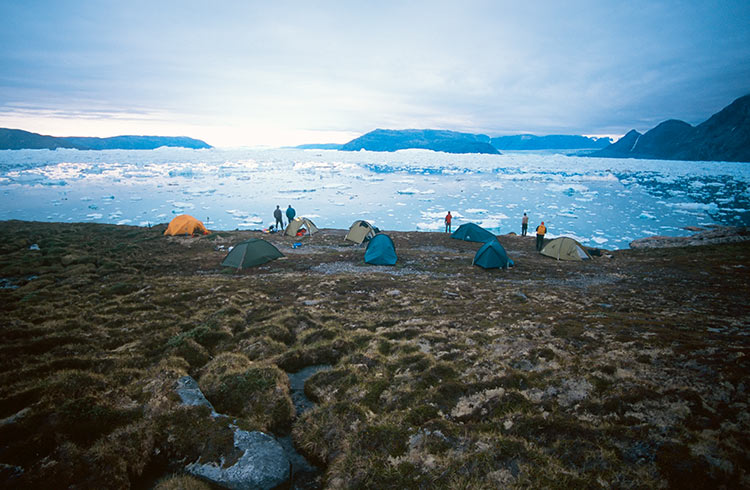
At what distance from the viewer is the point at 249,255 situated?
1931cm

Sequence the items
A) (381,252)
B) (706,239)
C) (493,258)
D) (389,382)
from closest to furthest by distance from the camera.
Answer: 1. (389,382)
2. (493,258)
3. (381,252)
4. (706,239)

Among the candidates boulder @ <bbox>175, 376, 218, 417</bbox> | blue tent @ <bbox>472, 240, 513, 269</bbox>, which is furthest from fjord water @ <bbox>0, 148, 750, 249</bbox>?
boulder @ <bbox>175, 376, 218, 417</bbox>

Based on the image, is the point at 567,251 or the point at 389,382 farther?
the point at 567,251

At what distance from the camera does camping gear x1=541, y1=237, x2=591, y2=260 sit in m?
21.7

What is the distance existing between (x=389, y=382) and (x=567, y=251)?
2000cm

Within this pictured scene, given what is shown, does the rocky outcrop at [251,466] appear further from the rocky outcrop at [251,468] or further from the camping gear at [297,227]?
the camping gear at [297,227]

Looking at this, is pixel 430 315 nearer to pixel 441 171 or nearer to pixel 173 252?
pixel 173 252

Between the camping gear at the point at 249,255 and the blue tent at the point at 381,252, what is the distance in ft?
20.6

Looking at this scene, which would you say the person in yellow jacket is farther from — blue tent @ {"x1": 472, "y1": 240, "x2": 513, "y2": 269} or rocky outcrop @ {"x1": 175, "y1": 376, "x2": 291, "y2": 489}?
rocky outcrop @ {"x1": 175, "y1": 376, "x2": 291, "y2": 489}

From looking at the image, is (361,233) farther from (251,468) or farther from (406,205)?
(406,205)

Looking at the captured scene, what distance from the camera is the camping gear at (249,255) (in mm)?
19016

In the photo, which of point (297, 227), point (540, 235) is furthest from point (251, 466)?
→ point (297, 227)

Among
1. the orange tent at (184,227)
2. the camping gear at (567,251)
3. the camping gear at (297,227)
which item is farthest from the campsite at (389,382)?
the camping gear at (297,227)

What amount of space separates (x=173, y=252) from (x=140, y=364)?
60.3 feet
